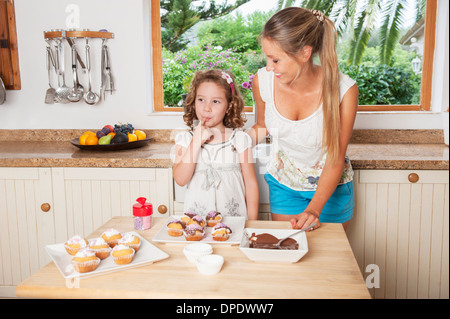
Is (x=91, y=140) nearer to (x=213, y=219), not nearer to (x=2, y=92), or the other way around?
(x=2, y=92)

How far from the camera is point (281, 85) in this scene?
1.67m

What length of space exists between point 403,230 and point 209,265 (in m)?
1.35

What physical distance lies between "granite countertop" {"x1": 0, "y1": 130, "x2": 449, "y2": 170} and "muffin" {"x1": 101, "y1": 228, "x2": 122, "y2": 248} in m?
0.89

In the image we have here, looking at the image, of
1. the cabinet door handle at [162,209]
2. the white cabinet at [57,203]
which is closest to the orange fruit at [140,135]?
the white cabinet at [57,203]

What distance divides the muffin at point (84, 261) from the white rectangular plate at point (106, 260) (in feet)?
0.04

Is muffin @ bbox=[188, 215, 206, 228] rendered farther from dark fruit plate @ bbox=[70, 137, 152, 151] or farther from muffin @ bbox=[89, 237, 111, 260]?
dark fruit plate @ bbox=[70, 137, 152, 151]

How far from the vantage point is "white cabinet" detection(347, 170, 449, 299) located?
203cm

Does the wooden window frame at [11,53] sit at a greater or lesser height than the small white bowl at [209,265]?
greater

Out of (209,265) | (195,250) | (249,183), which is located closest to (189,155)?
(249,183)

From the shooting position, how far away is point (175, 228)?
4.16 feet

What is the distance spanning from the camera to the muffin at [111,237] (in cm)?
119

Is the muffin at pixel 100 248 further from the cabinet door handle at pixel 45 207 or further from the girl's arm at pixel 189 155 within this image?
the cabinet door handle at pixel 45 207

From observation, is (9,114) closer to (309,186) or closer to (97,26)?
(97,26)

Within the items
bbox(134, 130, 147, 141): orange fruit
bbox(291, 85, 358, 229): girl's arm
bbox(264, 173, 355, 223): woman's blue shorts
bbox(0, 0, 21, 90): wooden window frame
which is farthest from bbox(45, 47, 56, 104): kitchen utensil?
bbox(291, 85, 358, 229): girl's arm
